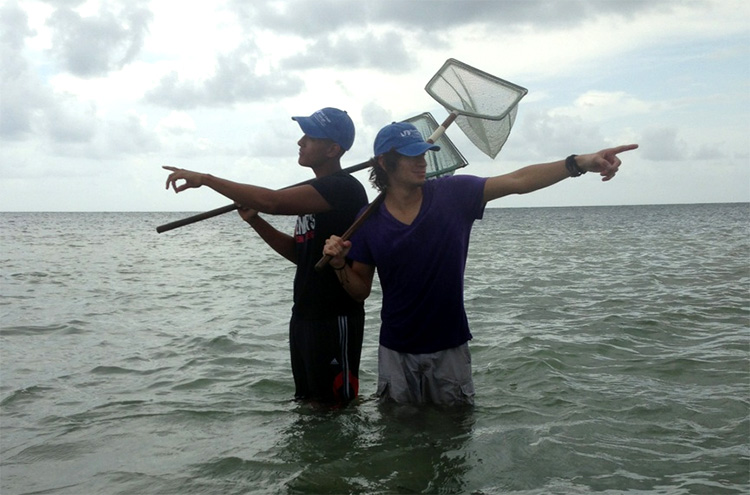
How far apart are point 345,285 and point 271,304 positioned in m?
8.80

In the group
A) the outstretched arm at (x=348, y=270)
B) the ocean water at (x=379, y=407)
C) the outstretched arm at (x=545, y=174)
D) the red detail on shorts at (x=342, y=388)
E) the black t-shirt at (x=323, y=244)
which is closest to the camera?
the outstretched arm at (x=545, y=174)

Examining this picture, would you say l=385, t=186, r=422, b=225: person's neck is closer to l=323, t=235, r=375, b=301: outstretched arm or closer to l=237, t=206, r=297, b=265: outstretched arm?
l=323, t=235, r=375, b=301: outstretched arm

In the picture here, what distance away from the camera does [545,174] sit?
410 cm

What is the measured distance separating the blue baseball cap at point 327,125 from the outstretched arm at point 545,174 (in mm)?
1029

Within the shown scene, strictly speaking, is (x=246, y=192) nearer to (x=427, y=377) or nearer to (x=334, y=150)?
(x=334, y=150)

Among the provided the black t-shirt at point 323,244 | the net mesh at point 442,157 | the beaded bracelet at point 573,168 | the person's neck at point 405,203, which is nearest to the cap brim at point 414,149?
the person's neck at point 405,203

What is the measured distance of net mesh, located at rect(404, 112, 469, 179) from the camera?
522 cm

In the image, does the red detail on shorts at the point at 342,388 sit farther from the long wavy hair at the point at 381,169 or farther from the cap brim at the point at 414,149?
the cap brim at the point at 414,149

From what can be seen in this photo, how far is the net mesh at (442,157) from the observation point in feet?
17.1

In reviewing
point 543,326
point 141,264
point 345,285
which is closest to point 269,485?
point 345,285

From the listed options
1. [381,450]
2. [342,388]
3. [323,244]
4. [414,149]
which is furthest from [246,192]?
[381,450]

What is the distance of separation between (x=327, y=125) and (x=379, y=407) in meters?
1.86

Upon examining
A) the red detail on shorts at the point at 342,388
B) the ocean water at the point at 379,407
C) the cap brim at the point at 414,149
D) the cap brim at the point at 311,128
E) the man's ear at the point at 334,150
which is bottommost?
the ocean water at the point at 379,407

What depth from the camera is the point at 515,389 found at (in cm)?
649
